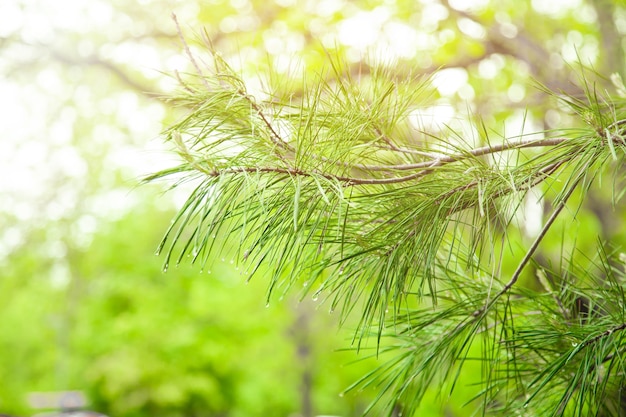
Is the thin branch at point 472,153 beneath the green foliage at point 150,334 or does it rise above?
above

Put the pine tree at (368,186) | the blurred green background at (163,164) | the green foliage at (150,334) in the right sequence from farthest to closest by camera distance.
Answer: the green foliage at (150,334)
the blurred green background at (163,164)
the pine tree at (368,186)

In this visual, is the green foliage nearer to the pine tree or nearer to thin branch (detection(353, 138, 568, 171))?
the pine tree

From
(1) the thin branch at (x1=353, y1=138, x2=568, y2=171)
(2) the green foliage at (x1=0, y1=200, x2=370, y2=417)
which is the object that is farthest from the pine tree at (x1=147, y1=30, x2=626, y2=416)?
(2) the green foliage at (x1=0, y1=200, x2=370, y2=417)

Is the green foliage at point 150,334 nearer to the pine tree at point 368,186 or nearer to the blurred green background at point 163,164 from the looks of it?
the blurred green background at point 163,164

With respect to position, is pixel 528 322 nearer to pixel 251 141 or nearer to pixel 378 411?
pixel 378 411

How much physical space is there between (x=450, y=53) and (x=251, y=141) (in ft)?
11.4

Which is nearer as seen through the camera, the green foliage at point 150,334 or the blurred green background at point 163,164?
the blurred green background at point 163,164

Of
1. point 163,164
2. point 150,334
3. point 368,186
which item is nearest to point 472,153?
point 368,186

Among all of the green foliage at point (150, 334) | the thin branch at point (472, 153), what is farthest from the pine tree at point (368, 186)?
the green foliage at point (150, 334)

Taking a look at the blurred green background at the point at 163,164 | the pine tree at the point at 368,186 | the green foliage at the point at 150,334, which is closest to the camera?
the pine tree at the point at 368,186

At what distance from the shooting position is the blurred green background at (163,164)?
3.82m

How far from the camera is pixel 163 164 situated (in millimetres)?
1344

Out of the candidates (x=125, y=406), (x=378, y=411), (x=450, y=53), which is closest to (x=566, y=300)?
(x=378, y=411)

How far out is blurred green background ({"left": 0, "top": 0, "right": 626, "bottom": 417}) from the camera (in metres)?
3.82
